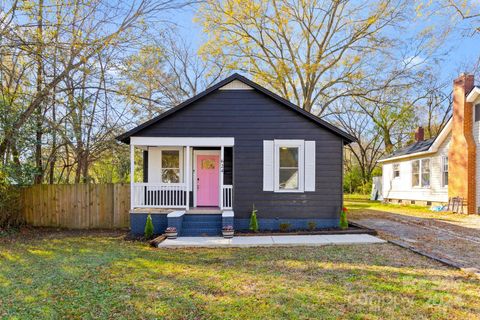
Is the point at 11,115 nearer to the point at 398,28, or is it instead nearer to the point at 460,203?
the point at 460,203

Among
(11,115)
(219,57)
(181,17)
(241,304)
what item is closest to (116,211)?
(11,115)

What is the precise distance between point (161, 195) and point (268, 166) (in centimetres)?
355

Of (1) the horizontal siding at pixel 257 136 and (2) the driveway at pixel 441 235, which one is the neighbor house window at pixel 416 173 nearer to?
(2) the driveway at pixel 441 235

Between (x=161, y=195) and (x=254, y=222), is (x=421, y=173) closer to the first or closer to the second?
(x=254, y=222)

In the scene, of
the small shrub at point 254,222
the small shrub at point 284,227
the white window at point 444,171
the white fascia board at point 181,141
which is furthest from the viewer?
the white window at point 444,171

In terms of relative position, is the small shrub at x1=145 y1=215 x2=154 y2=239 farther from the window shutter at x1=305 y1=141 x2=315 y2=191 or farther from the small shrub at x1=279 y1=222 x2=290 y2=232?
the window shutter at x1=305 y1=141 x2=315 y2=191

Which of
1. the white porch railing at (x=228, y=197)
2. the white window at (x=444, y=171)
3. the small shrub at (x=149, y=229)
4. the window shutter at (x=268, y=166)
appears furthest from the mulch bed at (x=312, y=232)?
the white window at (x=444, y=171)

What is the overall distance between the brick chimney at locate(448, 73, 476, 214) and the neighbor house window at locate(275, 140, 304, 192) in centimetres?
881

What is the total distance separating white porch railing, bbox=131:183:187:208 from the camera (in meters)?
9.89

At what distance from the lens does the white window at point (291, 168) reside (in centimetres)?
970

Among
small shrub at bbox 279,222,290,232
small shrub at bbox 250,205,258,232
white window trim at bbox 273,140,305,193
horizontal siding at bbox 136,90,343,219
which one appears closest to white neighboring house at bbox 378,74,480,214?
horizontal siding at bbox 136,90,343,219

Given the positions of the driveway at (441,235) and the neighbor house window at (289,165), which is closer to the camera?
the driveway at (441,235)

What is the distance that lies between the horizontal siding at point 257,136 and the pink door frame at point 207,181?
1.42 metres

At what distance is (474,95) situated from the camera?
13.4 metres
